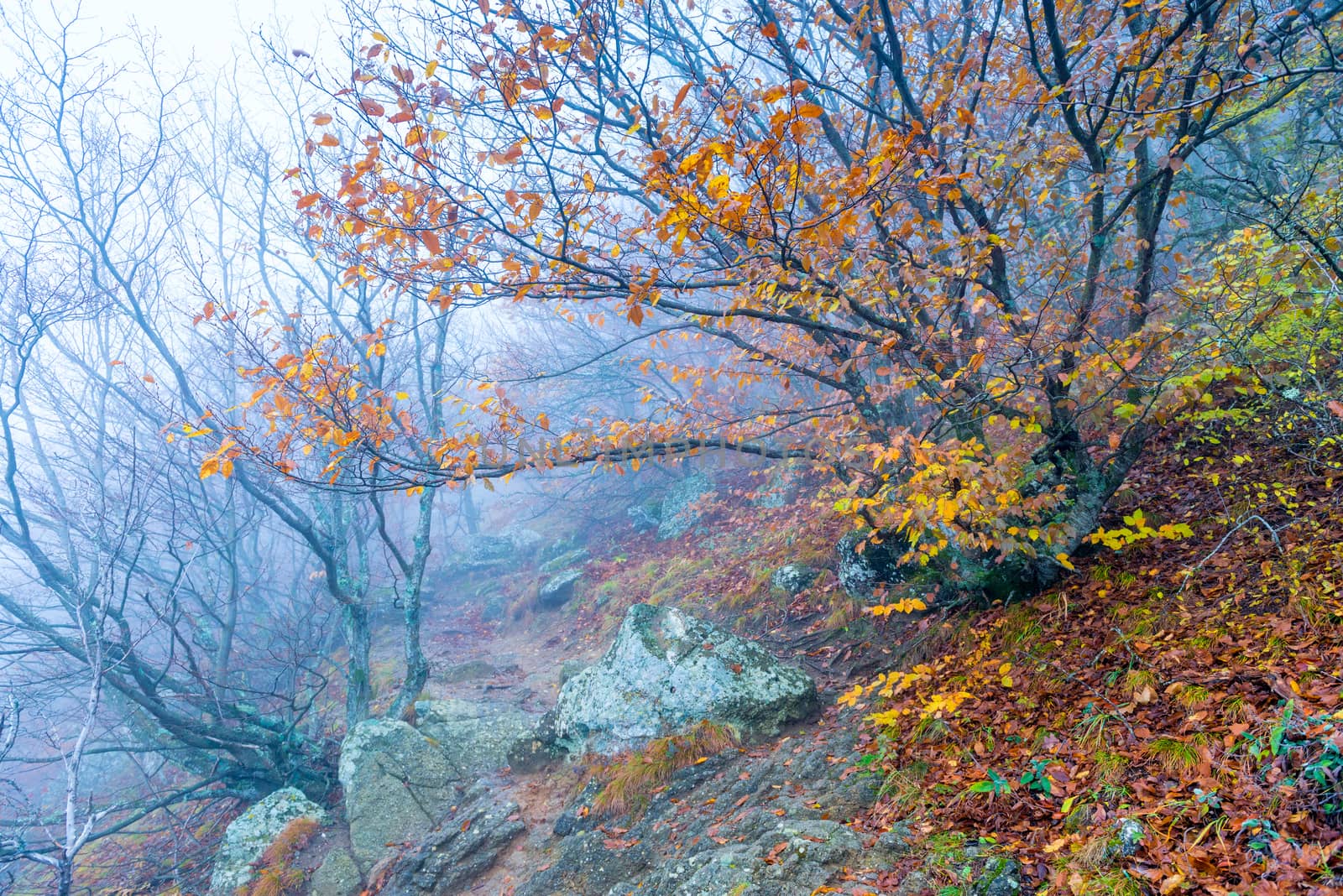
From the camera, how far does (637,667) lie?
680 centimetres

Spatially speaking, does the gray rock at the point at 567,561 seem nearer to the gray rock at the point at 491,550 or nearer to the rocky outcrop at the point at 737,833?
the gray rock at the point at 491,550

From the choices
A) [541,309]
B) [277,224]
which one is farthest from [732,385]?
[541,309]

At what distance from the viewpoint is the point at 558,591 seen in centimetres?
1562

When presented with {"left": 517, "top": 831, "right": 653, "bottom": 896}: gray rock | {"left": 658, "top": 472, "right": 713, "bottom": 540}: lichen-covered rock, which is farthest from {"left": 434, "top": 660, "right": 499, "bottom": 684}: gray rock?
{"left": 517, "top": 831, "right": 653, "bottom": 896}: gray rock

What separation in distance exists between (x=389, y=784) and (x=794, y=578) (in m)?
5.70

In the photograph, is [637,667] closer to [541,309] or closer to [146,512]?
[146,512]

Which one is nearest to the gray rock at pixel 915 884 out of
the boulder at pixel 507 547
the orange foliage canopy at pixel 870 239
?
the orange foliage canopy at pixel 870 239

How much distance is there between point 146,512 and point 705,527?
10327mm

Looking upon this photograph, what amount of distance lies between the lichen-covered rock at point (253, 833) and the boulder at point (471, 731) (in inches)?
61.1

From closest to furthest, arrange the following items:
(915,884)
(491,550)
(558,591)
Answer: (915,884), (558,591), (491,550)

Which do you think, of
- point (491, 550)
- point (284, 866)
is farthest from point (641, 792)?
point (491, 550)

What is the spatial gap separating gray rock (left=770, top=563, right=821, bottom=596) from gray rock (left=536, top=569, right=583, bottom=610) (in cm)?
736

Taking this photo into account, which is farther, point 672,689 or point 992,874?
point 672,689

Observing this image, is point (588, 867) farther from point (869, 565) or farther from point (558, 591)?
point (558, 591)
